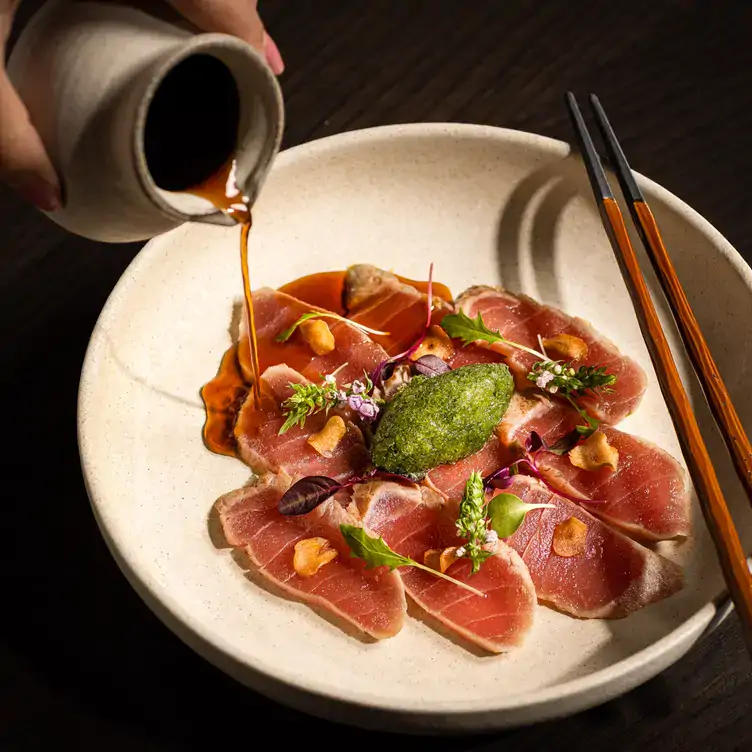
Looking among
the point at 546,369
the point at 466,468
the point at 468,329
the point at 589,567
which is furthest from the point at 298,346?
the point at 589,567

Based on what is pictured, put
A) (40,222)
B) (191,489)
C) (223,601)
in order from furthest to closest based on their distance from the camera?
(40,222) < (191,489) < (223,601)

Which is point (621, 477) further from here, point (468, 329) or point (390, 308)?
point (390, 308)

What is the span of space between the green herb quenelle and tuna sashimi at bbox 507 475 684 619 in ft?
0.62

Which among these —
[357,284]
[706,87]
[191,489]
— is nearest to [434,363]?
[357,284]

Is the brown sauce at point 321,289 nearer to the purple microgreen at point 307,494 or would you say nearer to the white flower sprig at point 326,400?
the white flower sprig at point 326,400

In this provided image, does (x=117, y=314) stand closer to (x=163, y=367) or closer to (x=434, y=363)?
(x=163, y=367)

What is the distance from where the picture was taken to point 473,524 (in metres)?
1.97

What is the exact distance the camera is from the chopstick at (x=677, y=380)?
1.67 m

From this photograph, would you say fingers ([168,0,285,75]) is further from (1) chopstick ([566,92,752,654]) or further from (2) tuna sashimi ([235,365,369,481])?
(1) chopstick ([566,92,752,654])

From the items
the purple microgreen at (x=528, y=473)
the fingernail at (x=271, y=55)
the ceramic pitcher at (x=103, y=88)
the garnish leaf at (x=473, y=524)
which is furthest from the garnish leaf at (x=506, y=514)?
the fingernail at (x=271, y=55)

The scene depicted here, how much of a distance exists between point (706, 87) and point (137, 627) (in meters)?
2.74

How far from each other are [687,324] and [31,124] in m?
1.59

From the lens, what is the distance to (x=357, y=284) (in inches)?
96.7

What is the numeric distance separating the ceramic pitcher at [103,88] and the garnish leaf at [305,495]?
82cm
